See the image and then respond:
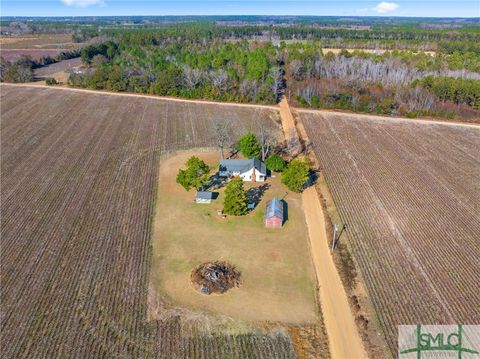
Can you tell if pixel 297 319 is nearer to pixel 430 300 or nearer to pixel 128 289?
pixel 430 300

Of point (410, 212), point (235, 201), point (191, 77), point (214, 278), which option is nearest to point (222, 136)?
point (235, 201)

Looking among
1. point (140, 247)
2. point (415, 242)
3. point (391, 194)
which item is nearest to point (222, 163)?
point (140, 247)

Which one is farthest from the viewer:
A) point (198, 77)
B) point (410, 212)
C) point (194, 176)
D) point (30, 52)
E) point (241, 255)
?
point (30, 52)

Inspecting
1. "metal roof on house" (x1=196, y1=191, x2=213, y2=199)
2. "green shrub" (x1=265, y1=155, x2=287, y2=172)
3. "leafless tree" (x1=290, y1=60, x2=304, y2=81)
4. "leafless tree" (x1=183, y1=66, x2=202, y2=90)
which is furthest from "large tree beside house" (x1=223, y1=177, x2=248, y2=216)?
"leafless tree" (x1=290, y1=60, x2=304, y2=81)

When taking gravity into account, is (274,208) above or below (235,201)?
below

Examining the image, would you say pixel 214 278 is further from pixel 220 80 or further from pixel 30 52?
pixel 30 52

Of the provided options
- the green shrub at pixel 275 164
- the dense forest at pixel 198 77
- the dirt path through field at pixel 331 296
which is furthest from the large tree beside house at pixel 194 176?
the dense forest at pixel 198 77

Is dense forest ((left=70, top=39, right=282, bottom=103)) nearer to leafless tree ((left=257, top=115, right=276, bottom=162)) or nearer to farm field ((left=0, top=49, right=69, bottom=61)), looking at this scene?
leafless tree ((left=257, top=115, right=276, bottom=162))
